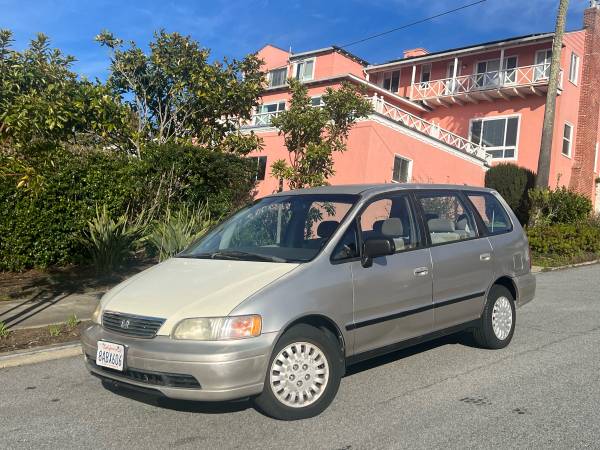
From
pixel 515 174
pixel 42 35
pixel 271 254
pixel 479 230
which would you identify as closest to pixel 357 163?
pixel 515 174

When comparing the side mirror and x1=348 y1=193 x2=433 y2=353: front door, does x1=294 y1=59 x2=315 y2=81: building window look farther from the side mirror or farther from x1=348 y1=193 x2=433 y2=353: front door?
the side mirror

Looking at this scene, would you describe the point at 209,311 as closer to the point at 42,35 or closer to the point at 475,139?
the point at 42,35

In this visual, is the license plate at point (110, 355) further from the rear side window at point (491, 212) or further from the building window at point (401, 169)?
the building window at point (401, 169)

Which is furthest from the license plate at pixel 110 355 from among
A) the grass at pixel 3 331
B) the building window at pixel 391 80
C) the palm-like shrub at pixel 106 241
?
the building window at pixel 391 80

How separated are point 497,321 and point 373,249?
7.44ft

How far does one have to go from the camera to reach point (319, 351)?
14.0ft

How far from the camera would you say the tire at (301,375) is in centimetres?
406

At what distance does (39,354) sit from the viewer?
592 cm

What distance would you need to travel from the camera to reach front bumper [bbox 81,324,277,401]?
3.79 meters

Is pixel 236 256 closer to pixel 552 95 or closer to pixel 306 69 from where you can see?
pixel 552 95

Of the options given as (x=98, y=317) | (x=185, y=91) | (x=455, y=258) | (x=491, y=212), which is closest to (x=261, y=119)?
(x=185, y=91)

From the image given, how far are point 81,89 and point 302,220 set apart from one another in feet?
→ 19.9

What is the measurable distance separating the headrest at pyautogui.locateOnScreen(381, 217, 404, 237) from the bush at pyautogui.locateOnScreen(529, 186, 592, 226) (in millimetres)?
14710

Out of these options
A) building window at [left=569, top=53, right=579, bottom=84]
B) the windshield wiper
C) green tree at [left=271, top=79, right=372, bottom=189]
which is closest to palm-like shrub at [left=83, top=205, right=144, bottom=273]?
green tree at [left=271, top=79, right=372, bottom=189]
